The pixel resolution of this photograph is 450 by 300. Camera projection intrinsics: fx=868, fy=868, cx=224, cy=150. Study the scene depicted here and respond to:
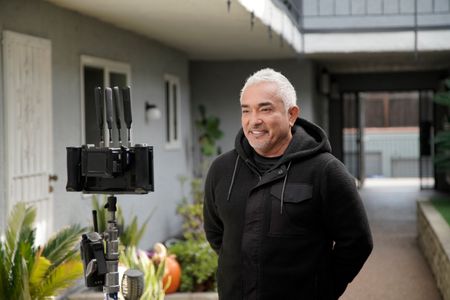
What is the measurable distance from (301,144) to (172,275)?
4021mm

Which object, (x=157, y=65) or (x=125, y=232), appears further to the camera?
(x=157, y=65)

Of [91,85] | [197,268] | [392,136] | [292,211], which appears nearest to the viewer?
[292,211]

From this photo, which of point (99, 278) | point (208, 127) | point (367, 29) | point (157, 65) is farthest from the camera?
point (208, 127)

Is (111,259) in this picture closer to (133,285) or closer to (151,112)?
(133,285)

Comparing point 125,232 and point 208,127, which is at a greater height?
point 208,127

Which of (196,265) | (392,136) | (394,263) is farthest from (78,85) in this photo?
(392,136)

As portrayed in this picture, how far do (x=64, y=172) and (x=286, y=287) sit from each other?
4903 millimetres

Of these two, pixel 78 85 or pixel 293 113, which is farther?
pixel 78 85

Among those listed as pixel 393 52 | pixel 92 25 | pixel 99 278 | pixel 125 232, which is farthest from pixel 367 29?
pixel 99 278

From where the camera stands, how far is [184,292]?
7.17 meters

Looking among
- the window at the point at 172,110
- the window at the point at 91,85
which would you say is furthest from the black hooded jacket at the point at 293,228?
the window at the point at 172,110

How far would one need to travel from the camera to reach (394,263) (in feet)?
30.5

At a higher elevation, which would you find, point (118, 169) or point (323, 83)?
point (323, 83)

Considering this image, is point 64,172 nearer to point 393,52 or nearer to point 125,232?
point 125,232
